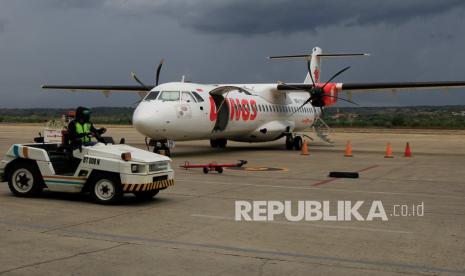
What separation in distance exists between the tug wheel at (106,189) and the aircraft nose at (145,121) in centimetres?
893

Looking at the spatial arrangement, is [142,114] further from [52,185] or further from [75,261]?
[75,261]

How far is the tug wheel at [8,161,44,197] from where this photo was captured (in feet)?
34.5

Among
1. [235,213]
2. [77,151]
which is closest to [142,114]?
[77,151]

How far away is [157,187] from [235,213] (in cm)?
169

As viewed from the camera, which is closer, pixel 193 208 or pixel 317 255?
pixel 317 255

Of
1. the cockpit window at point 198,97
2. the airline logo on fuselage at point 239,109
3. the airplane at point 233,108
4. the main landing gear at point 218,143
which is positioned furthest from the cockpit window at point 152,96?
the main landing gear at point 218,143

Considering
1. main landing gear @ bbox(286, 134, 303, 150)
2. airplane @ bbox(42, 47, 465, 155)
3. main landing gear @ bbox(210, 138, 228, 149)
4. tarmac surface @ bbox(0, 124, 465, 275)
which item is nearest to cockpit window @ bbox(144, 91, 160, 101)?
airplane @ bbox(42, 47, 465, 155)

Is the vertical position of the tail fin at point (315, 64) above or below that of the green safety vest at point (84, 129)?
above

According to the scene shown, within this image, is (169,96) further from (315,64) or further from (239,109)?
(315,64)

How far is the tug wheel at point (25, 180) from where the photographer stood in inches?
414

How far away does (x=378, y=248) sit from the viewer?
271 inches

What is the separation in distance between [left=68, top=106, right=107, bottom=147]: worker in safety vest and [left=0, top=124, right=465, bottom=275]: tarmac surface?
3.67 feet

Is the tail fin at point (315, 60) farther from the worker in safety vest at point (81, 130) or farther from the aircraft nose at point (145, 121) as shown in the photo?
the worker in safety vest at point (81, 130)

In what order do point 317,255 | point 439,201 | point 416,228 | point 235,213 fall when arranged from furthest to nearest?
point 439,201 → point 235,213 → point 416,228 → point 317,255
